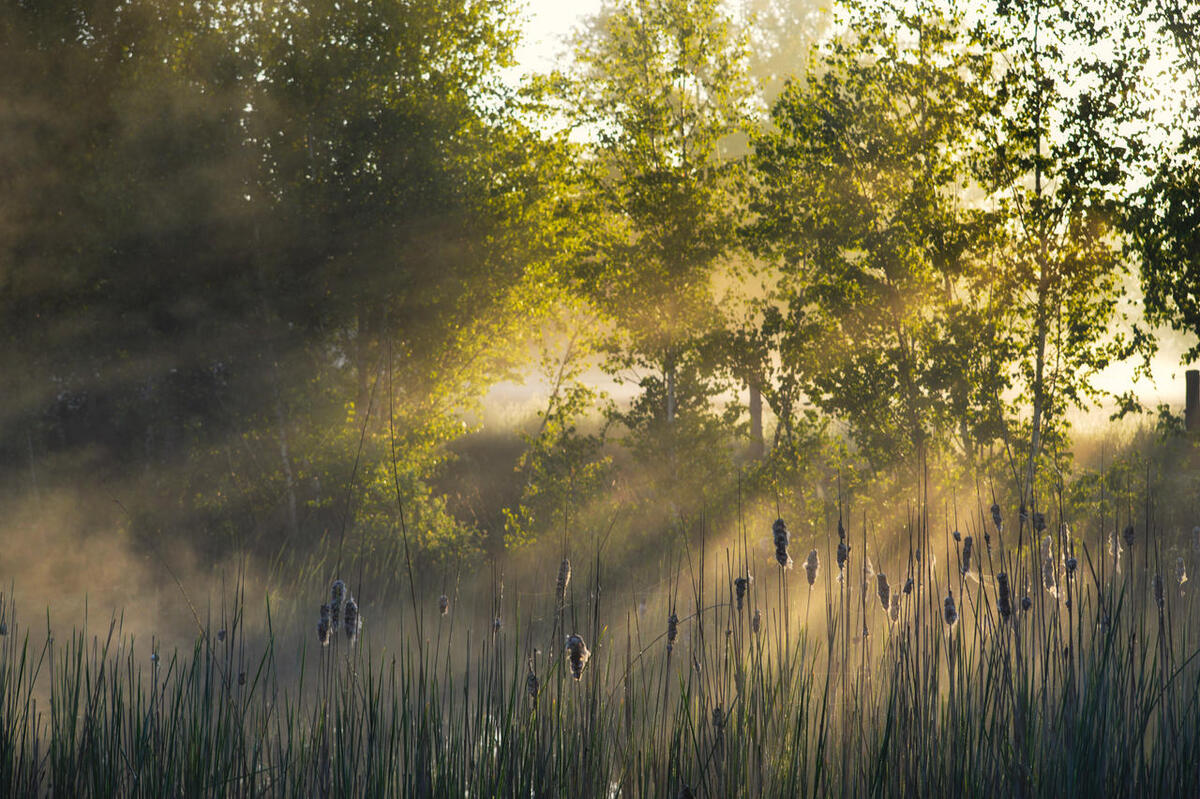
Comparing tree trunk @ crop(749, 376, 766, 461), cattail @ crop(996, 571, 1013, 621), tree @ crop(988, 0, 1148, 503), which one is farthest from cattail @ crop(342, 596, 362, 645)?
tree trunk @ crop(749, 376, 766, 461)

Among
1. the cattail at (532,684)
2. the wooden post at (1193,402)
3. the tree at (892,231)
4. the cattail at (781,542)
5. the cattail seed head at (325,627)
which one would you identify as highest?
the tree at (892,231)

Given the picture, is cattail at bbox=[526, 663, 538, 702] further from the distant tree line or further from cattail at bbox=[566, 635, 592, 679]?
the distant tree line

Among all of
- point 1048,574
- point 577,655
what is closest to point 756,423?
point 1048,574

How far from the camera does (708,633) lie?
5609mm

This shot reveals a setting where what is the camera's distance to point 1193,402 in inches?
473

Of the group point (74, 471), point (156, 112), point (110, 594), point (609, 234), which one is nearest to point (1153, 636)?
point (609, 234)

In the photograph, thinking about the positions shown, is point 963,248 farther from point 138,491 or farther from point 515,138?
point 138,491

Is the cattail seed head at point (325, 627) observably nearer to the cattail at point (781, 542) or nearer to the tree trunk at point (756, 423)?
the cattail at point (781, 542)

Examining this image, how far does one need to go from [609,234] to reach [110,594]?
597cm

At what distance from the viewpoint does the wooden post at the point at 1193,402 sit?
11.6 meters

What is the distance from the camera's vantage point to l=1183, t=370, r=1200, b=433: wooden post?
11641 mm

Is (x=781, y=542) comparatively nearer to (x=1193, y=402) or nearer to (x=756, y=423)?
(x=1193, y=402)

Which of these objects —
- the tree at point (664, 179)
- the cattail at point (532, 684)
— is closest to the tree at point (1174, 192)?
the tree at point (664, 179)

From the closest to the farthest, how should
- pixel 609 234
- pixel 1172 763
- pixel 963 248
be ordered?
pixel 1172 763 → pixel 963 248 → pixel 609 234
